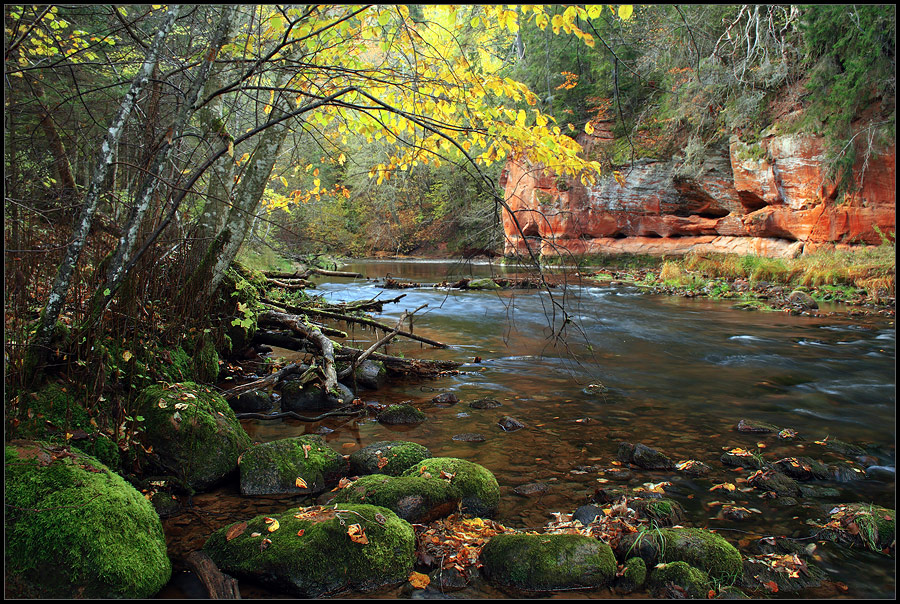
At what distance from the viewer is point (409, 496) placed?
126 inches

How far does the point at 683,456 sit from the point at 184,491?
414 cm

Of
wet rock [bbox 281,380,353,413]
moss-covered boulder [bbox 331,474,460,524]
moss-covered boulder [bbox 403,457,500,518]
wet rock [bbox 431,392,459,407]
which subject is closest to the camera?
moss-covered boulder [bbox 331,474,460,524]

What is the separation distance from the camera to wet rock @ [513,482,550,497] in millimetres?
3680

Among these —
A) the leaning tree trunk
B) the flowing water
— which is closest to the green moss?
the flowing water

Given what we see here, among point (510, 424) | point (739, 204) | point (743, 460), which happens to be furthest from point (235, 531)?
point (739, 204)

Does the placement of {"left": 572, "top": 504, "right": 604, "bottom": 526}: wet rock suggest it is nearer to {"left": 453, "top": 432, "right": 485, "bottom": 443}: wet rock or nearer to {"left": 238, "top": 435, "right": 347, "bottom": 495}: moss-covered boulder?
Answer: {"left": 453, "top": 432, "right": 485, "bottom": 443}: wet rock

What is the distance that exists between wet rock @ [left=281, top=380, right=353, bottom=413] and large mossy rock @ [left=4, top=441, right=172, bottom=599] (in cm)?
268

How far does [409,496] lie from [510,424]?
2033 mm

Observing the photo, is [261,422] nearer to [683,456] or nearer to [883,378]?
[683,456]

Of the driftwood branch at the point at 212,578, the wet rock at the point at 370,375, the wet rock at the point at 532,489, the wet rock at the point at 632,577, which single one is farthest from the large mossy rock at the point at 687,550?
the wet rock at the point at 370,375

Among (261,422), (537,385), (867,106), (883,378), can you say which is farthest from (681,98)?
(261,422)

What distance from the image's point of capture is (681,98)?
21.2 m

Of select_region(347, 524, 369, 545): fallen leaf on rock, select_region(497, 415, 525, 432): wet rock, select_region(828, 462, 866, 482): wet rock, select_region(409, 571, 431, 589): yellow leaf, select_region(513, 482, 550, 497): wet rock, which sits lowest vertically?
select_region(828, 462, 866, 482): wet rock

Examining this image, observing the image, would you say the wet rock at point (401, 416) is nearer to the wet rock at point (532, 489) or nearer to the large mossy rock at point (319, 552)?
the wet rock at point (532, 489)
